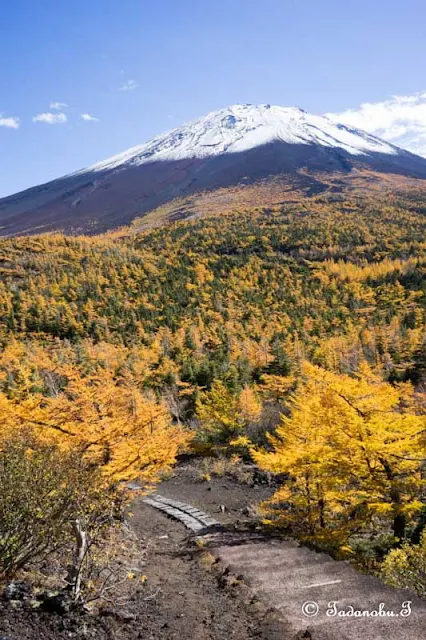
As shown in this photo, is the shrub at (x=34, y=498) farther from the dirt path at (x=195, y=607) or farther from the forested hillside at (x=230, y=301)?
the forested hillside at (x=230, y=301)

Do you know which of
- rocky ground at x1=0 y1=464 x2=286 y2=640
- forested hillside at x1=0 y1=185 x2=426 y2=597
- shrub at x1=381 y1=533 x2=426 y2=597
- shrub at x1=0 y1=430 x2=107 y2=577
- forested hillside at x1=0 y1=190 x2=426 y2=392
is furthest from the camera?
forested hillside at x1=0 y1=190 x2=426 y2=392

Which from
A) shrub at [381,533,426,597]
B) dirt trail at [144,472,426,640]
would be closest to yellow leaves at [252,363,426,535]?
shrub at [381,533,426,597]

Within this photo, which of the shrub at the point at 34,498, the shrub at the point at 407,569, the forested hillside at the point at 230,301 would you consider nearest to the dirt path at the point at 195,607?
the shrub at the point at 34,498

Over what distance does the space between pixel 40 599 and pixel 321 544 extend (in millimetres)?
8630

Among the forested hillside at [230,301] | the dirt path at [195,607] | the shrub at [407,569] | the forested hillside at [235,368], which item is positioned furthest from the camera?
the forested hillside at [230,301]

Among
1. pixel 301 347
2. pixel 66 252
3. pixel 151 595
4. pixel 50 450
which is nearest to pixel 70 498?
pixel 50 450

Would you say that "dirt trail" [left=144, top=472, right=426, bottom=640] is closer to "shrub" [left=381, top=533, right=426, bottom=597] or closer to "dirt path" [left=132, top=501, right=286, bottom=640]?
"dirt path" [left=132, top=501, right=286, bottom=640]

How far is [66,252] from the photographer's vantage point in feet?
563

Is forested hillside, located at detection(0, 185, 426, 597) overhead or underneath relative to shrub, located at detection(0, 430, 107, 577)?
underneath

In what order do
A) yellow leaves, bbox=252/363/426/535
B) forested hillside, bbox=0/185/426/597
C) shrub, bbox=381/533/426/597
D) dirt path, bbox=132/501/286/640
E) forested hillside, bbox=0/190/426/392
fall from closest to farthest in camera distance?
dirt path, bbox=132/501/286/640, shrub, bbox=381/533/426/597, yellow leaves, bbox=252/363/426/535, forested hillside, bbox=0/185/426/597, forested hillside, bbox=0/190/426/392

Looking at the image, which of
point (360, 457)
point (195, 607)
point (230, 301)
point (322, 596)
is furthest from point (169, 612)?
point (230, 301)

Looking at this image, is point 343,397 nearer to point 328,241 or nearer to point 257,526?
point 257,526

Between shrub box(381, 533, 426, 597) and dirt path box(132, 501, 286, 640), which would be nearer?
dirt path box(132, 501, 286, 640)

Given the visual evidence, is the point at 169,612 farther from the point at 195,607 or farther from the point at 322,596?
the point at 322,596
